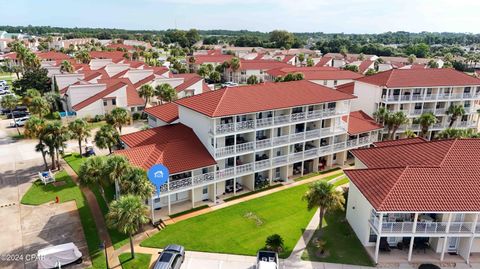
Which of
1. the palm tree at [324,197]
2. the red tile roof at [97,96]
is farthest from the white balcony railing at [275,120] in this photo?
the red tile roof at [97,96]

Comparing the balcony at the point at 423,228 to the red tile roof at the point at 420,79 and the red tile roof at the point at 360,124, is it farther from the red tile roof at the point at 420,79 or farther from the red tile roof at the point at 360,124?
the red tile roof at the point at 420,79

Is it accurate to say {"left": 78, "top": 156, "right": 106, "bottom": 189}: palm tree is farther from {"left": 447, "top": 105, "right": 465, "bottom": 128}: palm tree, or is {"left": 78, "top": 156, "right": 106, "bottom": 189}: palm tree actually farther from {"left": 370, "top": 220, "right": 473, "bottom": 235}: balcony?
{"left": 447, "top": 105, "right": 465, "bottom": 128}: palm tree

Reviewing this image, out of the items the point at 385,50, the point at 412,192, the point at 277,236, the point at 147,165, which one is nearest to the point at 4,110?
the point at 147,165

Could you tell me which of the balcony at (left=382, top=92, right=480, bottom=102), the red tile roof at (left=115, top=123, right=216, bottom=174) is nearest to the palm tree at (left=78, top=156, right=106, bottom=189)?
the red tile roof at (left=115, top=123, right=216, bottom=174)

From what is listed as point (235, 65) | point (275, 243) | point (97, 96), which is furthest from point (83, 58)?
point (275, 243)

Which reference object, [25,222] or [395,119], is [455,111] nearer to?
[395,119]

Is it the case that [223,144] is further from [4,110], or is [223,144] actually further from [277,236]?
[4,110]
